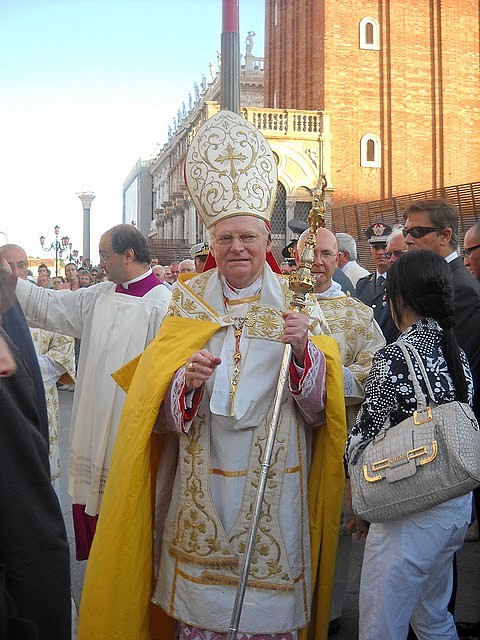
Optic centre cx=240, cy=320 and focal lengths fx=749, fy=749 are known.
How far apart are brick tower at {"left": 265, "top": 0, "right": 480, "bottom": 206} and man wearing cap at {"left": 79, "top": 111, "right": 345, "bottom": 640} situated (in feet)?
82.9

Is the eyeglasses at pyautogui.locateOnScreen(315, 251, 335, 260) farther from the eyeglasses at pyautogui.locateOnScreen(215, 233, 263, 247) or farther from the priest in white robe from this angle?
the eyeglasses at pyautogui.locateOnScreen(215, 233, 263, 247)

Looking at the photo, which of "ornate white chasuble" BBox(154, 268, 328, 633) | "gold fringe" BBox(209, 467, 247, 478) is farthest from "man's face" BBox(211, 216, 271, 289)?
"gold fringe" BBox(209, 467, 247, 478)

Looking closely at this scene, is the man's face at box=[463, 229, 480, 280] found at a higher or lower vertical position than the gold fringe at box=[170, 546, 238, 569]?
higher

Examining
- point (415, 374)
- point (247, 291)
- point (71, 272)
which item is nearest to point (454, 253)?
point (247, 291)

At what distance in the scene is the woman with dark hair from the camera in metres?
2.72

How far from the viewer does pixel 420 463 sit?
2.58 metres

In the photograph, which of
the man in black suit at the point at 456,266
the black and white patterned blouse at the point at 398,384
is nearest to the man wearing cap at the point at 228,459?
the black and white patterned blouse at the point at 398,384

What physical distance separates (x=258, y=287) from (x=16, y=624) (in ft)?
6.36

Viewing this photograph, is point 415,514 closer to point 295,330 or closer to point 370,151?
point 295,330

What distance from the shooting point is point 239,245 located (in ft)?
10.3

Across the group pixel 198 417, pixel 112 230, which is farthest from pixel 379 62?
pixel 198 417

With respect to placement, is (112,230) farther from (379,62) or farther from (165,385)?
(379,62)

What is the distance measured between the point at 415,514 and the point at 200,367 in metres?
0.96

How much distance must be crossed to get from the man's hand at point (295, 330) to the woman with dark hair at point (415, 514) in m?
0.29
